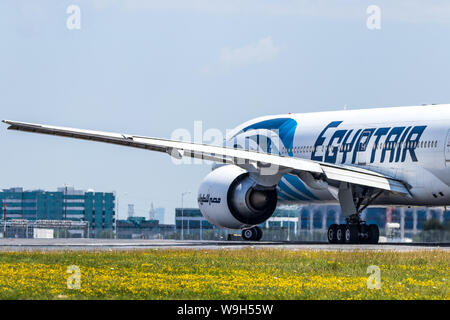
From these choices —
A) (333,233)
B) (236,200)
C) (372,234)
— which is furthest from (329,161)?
(236,200)

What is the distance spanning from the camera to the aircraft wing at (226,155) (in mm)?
33656

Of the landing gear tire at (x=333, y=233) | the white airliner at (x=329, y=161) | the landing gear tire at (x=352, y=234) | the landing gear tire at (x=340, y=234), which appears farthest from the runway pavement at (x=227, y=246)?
the white airliner at (x=329, y=161)

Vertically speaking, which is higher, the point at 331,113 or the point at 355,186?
the point at 331,113

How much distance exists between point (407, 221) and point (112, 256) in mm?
38705

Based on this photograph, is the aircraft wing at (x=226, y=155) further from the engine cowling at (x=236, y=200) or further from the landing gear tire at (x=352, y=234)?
the engine cowling at (x=236, y=200)

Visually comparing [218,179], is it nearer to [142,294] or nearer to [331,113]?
[331,113]

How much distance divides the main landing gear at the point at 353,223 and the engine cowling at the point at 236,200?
3246 mm

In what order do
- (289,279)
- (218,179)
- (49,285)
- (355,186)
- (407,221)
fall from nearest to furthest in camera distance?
1. (49,285)
2. (289,279)
3. (355,186)
4. (218,179)
5. (407,221)

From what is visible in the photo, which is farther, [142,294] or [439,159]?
[439,159]

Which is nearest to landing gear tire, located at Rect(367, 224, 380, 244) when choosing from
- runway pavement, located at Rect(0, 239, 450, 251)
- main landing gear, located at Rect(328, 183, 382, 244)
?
main landing gear, located at Rect(328, 183, 382, 244)

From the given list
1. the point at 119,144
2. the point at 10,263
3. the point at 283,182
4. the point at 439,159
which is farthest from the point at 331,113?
the point at 10,263

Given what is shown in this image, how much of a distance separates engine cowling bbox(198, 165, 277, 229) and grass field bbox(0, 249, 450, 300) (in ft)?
35.7

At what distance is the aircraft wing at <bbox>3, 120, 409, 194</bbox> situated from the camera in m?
33.7

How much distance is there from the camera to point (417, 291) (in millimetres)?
18969
